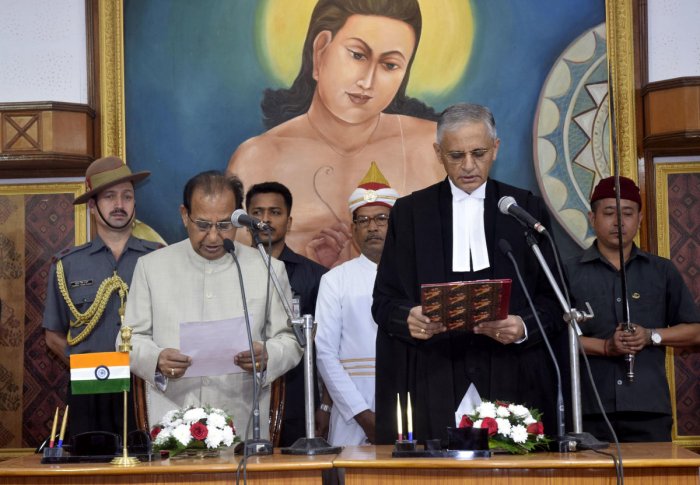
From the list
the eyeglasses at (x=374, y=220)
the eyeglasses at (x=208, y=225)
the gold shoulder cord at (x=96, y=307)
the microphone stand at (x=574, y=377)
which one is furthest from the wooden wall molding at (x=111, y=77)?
A: the microphone stand at (x=574, y=377)

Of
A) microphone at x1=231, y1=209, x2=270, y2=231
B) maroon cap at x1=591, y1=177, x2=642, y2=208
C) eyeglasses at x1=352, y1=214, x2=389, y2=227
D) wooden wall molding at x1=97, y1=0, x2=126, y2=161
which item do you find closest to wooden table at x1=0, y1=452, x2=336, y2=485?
microphone at x1=231, y1=209, x2=270, y2=231

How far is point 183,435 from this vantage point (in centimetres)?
409

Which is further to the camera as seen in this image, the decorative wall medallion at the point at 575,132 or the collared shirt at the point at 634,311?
the decorative wall medallion at the point at 575,132

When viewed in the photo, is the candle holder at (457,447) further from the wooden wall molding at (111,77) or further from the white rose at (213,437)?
the wooden wall molding at (111,77)

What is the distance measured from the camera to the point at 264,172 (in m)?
7.08

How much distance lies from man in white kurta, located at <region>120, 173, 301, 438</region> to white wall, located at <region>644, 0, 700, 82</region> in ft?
10.7

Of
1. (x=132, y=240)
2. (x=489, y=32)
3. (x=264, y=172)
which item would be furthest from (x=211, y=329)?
(x=489, y=32)

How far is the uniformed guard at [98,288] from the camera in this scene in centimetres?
564

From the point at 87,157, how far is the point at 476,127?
3295mm

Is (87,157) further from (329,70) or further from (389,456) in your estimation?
(389,456)

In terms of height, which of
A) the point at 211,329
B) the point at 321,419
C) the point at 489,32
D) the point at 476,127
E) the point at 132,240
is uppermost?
the point at 489,32

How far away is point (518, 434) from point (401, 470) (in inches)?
19.6

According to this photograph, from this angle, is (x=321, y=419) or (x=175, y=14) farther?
(x=175, y=14)

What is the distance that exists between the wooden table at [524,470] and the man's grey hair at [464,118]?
161cm
